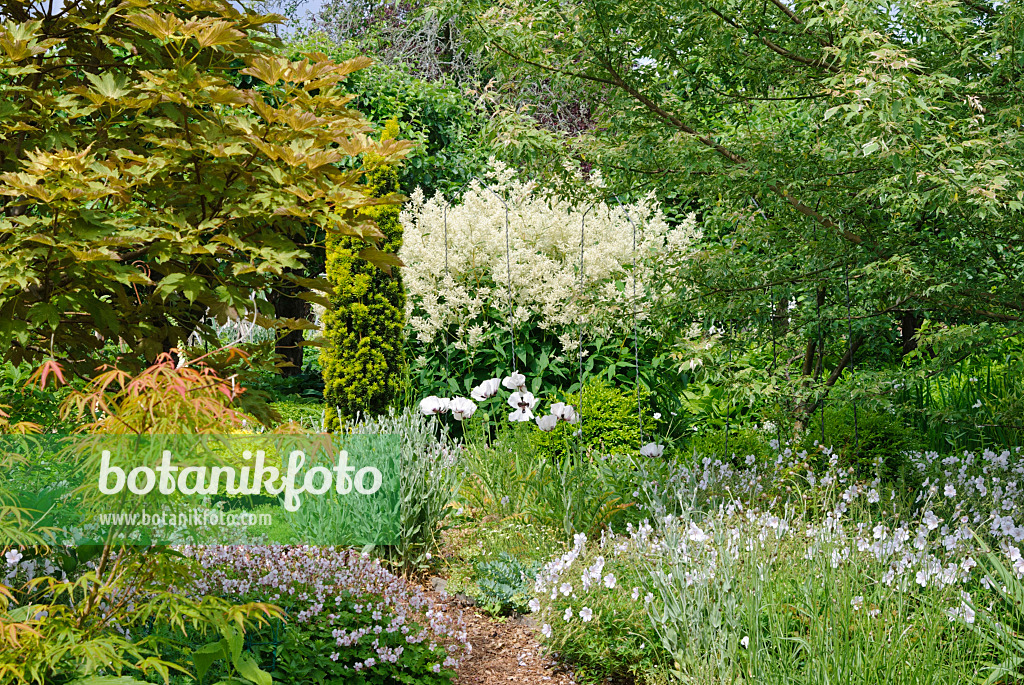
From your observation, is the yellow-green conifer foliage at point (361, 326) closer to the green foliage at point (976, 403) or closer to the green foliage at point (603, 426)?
the green foliage at point (603, 426)

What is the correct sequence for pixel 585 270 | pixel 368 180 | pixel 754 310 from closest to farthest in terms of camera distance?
pixel 754 310
pixel 368 180
pixel 585 270

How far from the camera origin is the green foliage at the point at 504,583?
4566mm

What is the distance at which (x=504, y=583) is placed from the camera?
4.65m

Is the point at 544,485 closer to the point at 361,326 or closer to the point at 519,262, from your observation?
the point at 361,326

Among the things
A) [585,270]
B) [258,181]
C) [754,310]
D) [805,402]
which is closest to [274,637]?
[258,181]

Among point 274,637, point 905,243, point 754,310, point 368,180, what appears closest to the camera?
point 274,637

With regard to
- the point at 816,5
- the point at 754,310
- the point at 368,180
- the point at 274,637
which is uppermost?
the point at 816,5

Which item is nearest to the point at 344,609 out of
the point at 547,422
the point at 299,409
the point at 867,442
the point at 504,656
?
the point at 504,656

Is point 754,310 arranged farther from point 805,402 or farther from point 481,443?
point 481,443

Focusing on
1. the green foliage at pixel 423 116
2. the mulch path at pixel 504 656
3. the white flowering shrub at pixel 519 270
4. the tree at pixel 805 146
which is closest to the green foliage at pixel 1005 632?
the tree at pixel 805 146

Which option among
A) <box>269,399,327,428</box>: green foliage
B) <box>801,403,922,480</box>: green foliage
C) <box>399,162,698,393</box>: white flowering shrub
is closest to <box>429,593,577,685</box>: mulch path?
<box>801,403,922,480</box>: green foliage

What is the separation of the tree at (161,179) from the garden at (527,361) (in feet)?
0.05

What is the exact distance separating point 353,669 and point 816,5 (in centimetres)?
368

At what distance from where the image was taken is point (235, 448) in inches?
102
